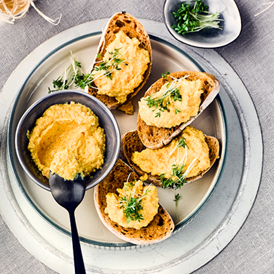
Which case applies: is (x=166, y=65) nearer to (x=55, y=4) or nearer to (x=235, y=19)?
(x=235, y=19)

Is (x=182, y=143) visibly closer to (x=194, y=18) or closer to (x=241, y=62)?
(x=241, y=62)

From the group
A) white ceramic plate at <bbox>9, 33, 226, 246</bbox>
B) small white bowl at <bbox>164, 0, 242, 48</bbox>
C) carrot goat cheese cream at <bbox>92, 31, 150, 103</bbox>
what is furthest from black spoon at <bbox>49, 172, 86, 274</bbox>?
small white bowl at <bbox>164, 0, 242, 48</bbox>

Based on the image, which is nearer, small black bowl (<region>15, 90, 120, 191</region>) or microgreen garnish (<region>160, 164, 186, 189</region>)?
small black bowl (<region>15, 90, 120, 191</region>)

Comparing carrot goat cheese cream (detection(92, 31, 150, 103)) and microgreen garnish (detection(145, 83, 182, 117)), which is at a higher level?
carrot goat cheese cream (detection(92, 31, 150, 103))

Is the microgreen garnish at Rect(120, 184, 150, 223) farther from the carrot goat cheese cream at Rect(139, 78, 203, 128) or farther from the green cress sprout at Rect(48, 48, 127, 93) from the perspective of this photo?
the green cress sprout at Rect(48, 48, 127, 93)

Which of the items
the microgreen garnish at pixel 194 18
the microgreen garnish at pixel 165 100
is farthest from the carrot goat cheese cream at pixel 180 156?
the microgreen garnish at pixel 194 18

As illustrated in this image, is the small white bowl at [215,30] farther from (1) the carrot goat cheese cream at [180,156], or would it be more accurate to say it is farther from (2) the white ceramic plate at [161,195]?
(1) the carrot goat cheese cream at [180,156]

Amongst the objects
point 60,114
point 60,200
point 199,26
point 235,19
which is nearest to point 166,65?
point 199,26
